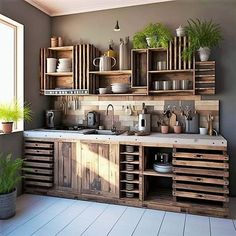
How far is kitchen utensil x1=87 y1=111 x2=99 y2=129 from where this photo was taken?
3.79m

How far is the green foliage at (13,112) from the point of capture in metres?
3.14

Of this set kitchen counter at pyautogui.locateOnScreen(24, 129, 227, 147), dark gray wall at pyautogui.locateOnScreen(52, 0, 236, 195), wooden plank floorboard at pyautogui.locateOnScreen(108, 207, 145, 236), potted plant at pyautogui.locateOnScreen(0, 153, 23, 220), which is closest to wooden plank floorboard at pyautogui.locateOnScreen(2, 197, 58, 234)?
potted plant at pyautogui.locateOnScreen(0, 153, 23, 220)

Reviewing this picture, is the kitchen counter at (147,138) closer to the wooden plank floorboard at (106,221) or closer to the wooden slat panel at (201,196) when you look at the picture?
the wooden slat panel at (201,196)

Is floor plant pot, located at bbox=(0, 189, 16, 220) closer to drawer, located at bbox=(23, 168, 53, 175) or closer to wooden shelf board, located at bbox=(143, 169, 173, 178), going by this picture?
drawer, located at bbox=(23, 168, 53, 175)

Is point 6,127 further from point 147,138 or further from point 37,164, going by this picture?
point 147,138

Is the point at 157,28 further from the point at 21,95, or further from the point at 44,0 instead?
the point at 21,95

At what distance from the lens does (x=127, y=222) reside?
8.66 feet

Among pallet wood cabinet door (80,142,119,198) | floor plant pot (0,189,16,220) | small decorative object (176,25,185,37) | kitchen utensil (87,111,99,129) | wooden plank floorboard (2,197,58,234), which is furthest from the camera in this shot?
kitchen utensil (87,111,99,129)

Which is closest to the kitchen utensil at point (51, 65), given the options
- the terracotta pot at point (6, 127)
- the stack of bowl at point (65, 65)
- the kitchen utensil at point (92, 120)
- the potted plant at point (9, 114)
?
the stack of bowl at point (65, 65)

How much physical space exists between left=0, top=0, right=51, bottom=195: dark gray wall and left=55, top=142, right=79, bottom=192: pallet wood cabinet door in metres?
0.59

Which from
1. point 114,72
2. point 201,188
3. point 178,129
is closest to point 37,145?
point 114,72

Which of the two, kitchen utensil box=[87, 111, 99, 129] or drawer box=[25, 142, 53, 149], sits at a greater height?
kitchen utensil box=[87, 111, 99, 129]

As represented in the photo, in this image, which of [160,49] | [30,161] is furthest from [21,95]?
[160,49]

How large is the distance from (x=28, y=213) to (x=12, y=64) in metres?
2.05
